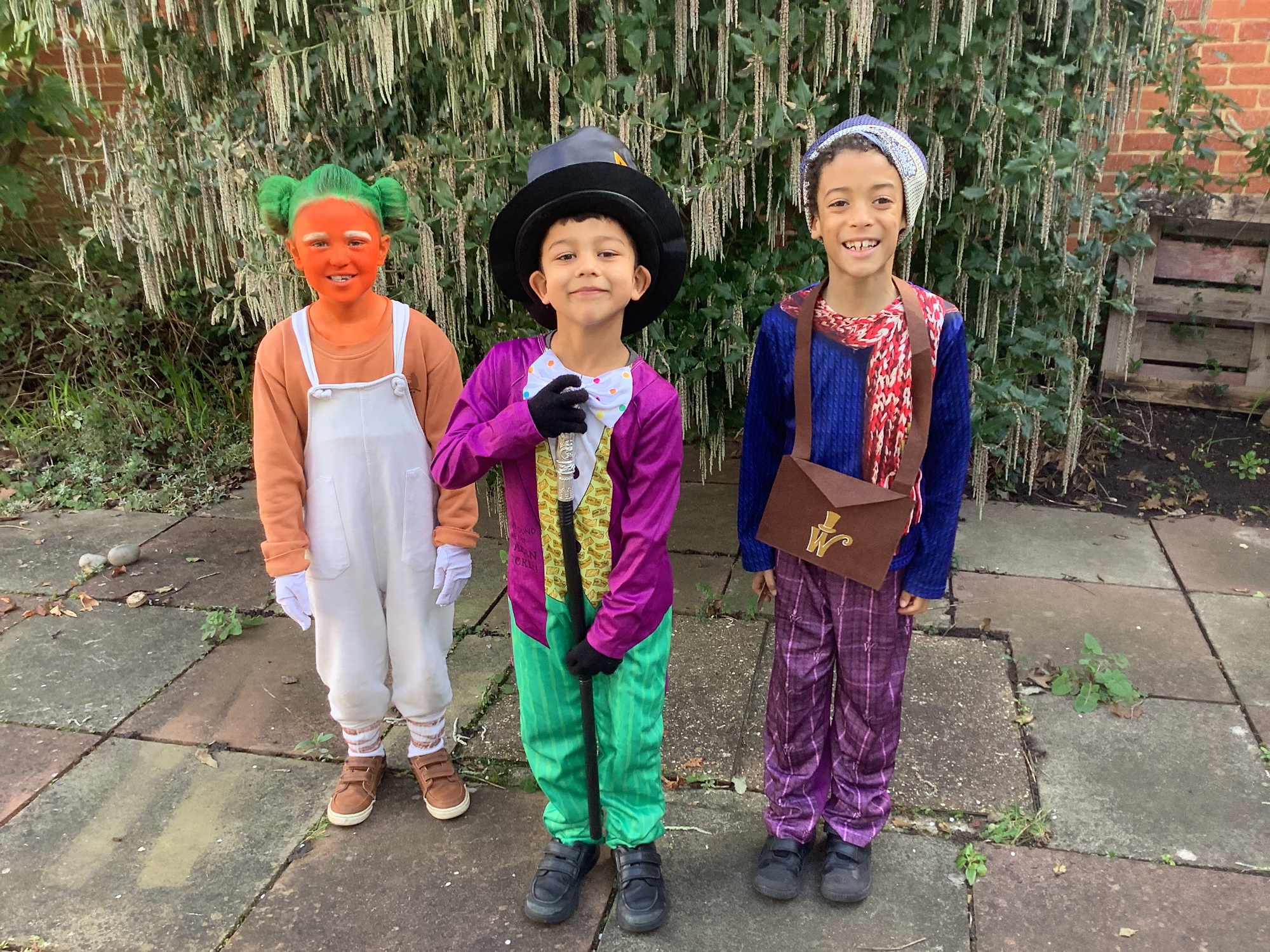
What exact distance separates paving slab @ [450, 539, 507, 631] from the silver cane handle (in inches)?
65.9

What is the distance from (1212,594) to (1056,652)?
2.94 feet

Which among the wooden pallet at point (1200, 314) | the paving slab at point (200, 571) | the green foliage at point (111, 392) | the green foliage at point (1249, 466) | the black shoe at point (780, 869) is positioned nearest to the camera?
the black shoe at point (780, 869)

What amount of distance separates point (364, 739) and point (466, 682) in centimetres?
65

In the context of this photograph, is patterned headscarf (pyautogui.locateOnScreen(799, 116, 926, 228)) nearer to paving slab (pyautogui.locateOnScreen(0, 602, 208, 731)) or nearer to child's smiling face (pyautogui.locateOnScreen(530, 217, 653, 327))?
child's smiling face (pyautogui.locateOnScreen(530, 217, 653, 327))

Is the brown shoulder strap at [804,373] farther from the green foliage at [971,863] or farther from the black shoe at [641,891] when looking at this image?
the green foliage at [971,863]

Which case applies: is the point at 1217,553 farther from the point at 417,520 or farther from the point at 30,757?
the point at 30,757

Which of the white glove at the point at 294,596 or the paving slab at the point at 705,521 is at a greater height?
the white glove at the point at 294,596

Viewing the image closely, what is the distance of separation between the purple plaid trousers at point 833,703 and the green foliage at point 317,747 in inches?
53.7

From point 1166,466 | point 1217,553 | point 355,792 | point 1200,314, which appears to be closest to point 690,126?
point 355,792

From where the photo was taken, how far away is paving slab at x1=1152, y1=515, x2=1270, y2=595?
12.5 ft

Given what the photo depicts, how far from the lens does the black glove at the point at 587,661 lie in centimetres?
202

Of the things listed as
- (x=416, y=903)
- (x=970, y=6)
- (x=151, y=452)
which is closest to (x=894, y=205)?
(x=970, y=6)

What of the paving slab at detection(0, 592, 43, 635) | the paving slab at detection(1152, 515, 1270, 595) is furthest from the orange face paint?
the paving slab at detection(1152, 515, 1270, 595)

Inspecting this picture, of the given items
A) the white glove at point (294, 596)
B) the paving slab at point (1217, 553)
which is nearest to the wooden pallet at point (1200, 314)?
the paving slab at point (1217, 553)
